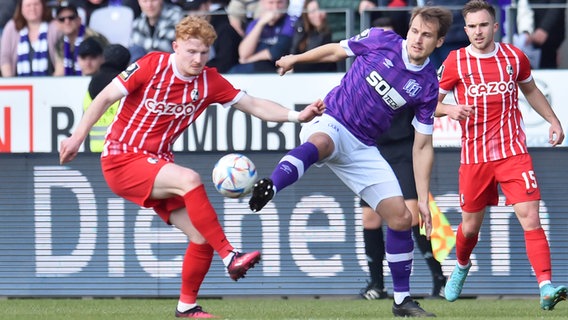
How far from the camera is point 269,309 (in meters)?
10.7

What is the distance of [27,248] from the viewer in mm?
12328

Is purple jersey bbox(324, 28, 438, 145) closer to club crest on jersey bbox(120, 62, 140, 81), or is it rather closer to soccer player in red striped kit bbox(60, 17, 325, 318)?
soccer player in red striped kit bbox(60, 17, 325, 318)

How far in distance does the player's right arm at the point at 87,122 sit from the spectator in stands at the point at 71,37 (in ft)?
13.7

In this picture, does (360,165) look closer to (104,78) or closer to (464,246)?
(464,246)

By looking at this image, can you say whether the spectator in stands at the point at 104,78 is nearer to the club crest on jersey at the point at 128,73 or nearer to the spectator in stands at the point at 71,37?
the spectator in stands at the point at 71,37

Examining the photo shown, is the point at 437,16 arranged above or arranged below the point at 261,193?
above

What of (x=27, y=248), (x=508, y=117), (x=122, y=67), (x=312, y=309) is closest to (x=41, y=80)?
(x=122, y=67)

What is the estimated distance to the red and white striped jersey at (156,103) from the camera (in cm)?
939

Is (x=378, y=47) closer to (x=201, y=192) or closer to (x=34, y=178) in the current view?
(x=201, y=192)

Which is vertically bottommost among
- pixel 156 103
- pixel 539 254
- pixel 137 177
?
pixel 539 254

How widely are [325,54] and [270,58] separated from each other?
3.77m

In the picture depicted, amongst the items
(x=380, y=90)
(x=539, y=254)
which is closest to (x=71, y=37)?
(x=380, y=90)

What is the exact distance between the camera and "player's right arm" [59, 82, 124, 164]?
902 centimetres

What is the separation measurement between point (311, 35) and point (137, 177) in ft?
13.3
